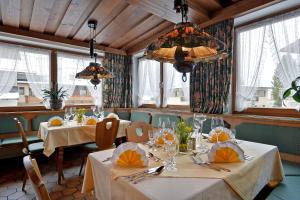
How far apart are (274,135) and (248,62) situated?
1.13m

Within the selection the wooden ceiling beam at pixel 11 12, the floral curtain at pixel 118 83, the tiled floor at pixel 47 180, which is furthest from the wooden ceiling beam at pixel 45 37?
the tiled floor at pixel 47 180

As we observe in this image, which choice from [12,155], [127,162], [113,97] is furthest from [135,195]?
[113,97]

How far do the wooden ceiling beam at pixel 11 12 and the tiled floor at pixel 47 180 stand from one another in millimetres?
2429

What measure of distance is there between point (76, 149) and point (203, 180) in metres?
3.56

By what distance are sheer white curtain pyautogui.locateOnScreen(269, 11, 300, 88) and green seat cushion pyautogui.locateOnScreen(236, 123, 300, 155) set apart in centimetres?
61

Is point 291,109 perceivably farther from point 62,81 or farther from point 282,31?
point 62,81

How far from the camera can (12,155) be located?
10.6 ft

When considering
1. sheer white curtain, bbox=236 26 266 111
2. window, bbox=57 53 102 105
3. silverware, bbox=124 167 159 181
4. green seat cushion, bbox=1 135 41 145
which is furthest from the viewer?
window, bbox=57 53 102 105

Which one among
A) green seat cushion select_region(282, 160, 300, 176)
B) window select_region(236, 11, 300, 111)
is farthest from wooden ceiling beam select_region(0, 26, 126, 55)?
green seat cushion select_region(282, 160, 300, 176)

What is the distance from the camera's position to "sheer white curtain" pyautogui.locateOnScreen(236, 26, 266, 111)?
2.57 m

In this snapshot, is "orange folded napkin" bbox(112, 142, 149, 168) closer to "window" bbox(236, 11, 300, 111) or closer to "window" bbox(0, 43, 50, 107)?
"window" bbox(236, 11, 300, 111)

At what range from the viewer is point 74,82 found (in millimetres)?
4277

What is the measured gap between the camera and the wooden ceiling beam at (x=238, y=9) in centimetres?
228

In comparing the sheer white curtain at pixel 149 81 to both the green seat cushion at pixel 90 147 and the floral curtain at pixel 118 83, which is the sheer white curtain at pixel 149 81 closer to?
the floral curtain at pixel 118 83
